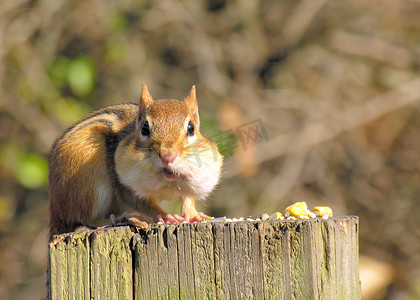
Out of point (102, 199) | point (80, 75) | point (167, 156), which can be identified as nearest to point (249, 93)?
point (80, 75)

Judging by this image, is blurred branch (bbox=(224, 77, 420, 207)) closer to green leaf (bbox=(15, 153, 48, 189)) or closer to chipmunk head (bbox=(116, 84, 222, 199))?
green leaf (bbox=(15, 153, 48, 189))

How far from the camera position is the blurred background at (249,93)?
20.0 feet

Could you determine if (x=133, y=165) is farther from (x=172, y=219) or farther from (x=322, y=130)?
(x=322, y=130)

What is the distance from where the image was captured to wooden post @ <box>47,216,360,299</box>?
1.74m

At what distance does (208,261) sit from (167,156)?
740 millimetres

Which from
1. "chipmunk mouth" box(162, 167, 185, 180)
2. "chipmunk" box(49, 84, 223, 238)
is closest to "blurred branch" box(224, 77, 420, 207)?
"chipmunk" box(49, 84, 223, 238)

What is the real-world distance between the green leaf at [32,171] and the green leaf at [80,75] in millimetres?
793

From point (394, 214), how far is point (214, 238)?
5.41 metres

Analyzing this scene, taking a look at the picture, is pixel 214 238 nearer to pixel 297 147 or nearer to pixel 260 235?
pixel 260 235

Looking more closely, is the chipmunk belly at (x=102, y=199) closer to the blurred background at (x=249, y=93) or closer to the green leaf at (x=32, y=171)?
the blurred background at (x=249, y=93)

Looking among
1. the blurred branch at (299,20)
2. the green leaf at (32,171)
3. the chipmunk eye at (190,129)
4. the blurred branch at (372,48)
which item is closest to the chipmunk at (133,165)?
the chipmunk eye at (190,129)

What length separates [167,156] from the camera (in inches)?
95.0

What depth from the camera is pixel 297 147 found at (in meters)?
6.19

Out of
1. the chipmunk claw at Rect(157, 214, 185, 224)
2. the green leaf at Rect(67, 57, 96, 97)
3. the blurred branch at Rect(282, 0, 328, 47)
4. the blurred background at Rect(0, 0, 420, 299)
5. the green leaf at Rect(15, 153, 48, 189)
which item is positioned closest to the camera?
the chipmunk claw at Rect(157, 214, 185, 224)
